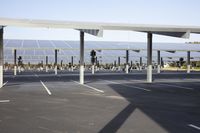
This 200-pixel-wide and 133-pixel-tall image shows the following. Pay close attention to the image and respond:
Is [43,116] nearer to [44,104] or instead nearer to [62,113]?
[62,113]

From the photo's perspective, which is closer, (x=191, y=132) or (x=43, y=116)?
(x=191, y=132)

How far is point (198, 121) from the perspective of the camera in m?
11.0

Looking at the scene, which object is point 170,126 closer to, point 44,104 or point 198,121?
point 198,121

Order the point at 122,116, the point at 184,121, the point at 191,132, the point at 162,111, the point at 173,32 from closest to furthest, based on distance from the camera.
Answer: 1. the point at 191,132
2. the point at 184,121
3. the point at 122,116
4. the point at 162,111
5. the point at 173,32

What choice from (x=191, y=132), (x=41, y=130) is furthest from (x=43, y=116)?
(x=191, y=132)

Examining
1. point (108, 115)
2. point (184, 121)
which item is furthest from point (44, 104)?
point (184, 121)

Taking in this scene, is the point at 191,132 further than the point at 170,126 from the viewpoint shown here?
No

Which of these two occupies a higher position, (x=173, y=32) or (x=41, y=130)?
(x=173, y=32)

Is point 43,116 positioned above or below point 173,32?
below

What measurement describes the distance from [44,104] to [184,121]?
257 inches

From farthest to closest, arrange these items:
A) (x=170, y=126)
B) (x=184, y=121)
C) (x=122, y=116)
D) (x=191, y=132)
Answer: (x=122, y=116), (x=184, y=121), (x=170, y=126), (x=191, y=132)

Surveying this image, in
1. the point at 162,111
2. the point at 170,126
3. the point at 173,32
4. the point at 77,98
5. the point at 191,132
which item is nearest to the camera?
the point at 191,132

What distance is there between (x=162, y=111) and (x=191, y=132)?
3.56 m

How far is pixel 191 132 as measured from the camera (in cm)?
942
